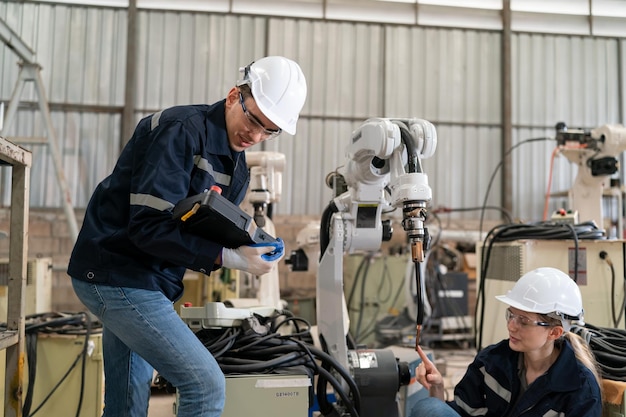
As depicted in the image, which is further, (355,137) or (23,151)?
(355,137)

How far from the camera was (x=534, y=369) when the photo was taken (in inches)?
68.9

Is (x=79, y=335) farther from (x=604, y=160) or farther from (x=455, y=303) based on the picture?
(x=455, y=303)

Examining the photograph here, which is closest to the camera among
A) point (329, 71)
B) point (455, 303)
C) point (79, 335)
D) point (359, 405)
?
point (359, 405)

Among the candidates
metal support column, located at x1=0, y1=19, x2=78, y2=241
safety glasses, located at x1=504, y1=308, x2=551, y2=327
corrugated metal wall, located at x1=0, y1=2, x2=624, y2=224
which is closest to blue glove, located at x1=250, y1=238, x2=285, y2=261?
safety glasses, located at x1=504, y1=308, x2=551, y2=327

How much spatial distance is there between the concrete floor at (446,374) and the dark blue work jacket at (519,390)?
1.18 meters

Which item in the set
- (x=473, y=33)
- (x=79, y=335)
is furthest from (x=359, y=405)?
(x=473, y=33)

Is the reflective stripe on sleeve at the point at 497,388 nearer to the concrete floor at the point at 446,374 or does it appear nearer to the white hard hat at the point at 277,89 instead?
the white hard hat at the point at 277,89

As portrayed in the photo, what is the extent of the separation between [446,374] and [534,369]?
240cm

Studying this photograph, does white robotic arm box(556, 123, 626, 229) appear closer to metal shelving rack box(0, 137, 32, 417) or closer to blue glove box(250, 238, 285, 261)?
blue glove box(250, 238, 285, 261)

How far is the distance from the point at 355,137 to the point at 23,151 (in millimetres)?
1154

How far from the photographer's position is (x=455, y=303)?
5344 millimetres

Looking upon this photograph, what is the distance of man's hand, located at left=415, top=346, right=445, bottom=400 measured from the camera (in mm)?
1822

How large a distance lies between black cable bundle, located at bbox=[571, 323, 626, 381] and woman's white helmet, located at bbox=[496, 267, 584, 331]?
15 centimetres

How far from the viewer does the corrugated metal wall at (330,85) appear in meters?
5.88
